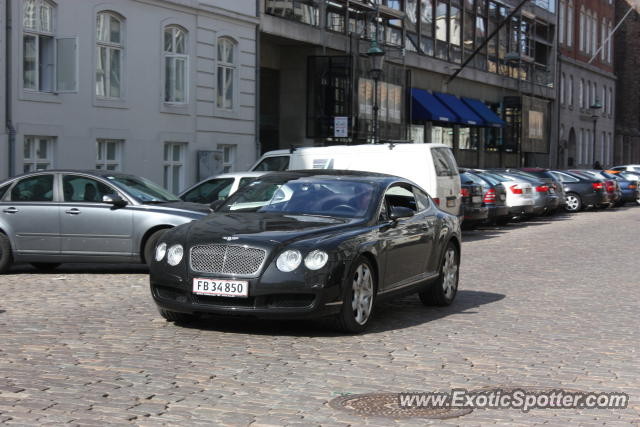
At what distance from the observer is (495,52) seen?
2203 inches

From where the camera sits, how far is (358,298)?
32.4 ft

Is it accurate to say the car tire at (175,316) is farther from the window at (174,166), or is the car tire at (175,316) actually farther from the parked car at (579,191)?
the parked car at (579,191)

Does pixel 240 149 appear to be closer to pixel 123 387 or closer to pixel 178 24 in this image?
pixel 178 24

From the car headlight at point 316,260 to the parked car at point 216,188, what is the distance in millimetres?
9926

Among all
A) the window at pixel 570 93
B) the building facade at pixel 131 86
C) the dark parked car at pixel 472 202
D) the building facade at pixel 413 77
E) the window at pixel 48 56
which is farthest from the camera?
the window at pixel 570 93

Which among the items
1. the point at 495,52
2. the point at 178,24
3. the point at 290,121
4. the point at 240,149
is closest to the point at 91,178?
the point at 178,24

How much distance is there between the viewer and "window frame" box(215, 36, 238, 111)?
31156 millimetres

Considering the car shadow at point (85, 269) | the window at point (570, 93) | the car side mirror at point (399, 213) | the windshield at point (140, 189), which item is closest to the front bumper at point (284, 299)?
the car side mirror at point (399, 213)

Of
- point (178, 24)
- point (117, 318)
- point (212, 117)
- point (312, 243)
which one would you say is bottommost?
point (117, 318)

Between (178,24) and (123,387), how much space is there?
896 inches

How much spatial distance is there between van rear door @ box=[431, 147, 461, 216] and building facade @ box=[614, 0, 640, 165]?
2607 inches

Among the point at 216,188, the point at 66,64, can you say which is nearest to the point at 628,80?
the point at 66,64

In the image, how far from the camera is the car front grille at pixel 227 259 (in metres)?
9.41

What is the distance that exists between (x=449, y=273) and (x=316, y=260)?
322cm
